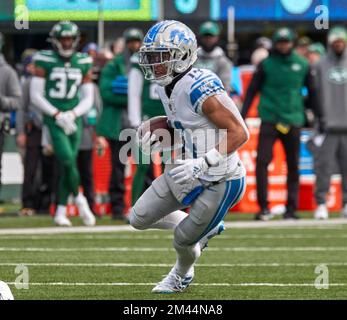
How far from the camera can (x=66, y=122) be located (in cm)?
1266

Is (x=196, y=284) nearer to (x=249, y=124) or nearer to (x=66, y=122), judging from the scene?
(x=66, y=122)

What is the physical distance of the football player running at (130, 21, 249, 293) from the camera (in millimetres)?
7434

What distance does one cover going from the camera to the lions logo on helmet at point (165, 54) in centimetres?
754

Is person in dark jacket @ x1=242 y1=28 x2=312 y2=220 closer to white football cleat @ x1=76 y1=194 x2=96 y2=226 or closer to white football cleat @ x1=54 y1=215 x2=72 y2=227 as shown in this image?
white football cleat @ x1=76 y1=194 x2=96 y2=226

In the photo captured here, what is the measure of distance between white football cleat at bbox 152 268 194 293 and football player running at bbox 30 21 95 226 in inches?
196

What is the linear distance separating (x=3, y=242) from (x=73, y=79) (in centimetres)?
254

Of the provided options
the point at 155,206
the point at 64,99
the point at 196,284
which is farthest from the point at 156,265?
the point at 64,99

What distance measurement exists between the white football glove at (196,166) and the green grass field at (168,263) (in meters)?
0.70

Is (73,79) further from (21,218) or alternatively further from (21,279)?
(21,279)

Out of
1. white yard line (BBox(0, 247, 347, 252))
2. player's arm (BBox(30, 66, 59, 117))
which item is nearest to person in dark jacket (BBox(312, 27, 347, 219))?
player's arm (BBox(30, 66, 59, 117))

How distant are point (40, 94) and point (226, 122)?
5805 mm

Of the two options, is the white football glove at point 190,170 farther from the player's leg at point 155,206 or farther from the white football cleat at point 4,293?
the white football cleat at point 4,293

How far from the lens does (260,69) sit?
13789 millimetres

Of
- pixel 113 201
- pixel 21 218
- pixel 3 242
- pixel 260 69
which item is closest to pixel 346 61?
pixel 260 69
